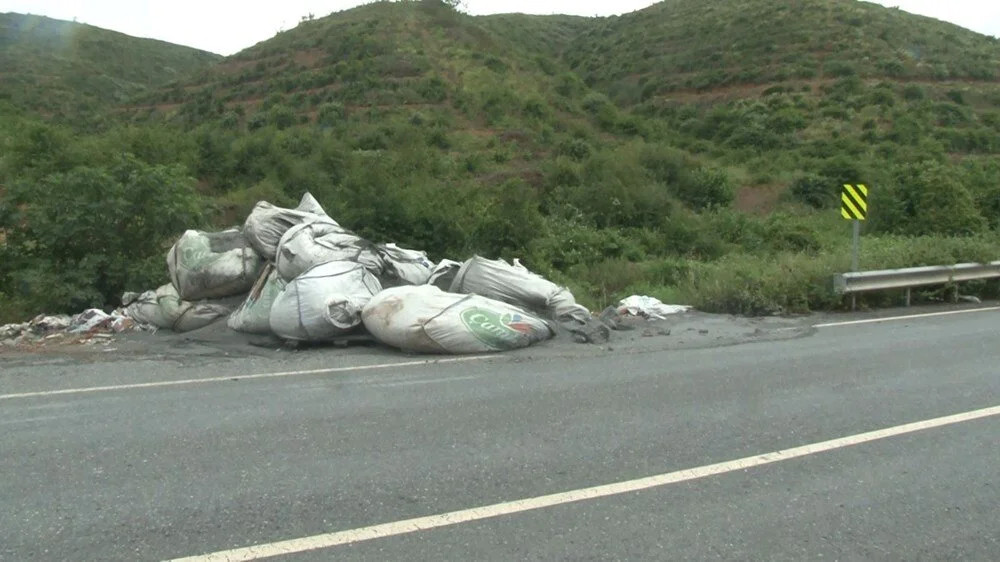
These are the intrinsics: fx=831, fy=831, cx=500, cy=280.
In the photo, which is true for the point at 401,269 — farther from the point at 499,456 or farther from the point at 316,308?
the point at 499,456

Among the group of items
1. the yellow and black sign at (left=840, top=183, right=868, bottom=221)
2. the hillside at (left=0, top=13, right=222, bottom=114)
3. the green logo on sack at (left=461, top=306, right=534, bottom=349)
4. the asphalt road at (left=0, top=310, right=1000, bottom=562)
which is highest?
the hillside at (left=0, top=13, right=222, bottom=114)

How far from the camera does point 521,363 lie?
767 centimetres

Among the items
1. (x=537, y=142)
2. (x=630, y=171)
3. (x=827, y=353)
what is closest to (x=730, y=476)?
(x=827, y=353)

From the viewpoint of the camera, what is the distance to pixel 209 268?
31.7ft

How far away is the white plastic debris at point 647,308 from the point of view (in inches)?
412

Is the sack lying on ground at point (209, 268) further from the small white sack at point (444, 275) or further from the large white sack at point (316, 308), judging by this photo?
the small white sack at point (444, 275)

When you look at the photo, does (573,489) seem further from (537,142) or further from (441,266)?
(537,142)

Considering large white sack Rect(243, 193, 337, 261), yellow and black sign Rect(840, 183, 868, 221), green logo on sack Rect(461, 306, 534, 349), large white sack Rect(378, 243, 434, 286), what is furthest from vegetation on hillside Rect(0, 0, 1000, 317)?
green logo on sack Rect(461, 306, 534, 349)

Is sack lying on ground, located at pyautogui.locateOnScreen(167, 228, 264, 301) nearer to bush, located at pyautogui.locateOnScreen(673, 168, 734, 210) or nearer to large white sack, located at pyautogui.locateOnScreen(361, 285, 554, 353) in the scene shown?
large white sack, located at pyautogui.locateOnScreen(361, 285, 554, 353)

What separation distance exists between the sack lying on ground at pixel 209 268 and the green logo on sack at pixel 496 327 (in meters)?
3.16

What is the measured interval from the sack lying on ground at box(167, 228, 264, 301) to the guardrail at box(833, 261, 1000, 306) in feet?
24.9

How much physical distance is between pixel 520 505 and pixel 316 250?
591cm

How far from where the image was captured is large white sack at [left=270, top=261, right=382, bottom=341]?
8.31 metres

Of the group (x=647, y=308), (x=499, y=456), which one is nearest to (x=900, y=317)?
(x=647, y=308)
